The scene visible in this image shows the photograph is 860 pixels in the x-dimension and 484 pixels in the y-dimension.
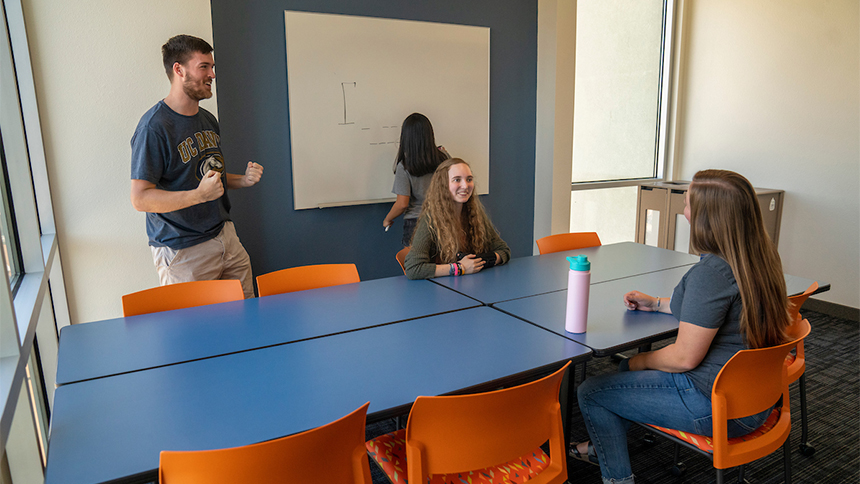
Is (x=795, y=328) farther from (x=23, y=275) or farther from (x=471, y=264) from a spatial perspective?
(x=23, y=275)

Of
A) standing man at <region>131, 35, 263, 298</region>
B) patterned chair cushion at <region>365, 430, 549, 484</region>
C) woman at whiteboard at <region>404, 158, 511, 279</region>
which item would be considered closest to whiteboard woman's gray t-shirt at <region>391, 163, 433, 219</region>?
woman at whiteboard at <region>404, 158, 511, 279</region>

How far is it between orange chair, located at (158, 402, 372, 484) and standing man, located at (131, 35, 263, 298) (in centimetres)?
141

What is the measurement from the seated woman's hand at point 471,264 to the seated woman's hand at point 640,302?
0.71 metres

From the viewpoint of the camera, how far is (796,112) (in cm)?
402

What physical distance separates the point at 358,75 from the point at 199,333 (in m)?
2.25

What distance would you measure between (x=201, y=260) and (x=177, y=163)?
0.46 m

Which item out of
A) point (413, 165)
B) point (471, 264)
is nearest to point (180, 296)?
point (471, 264)

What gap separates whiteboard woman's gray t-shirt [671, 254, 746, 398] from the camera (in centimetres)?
152

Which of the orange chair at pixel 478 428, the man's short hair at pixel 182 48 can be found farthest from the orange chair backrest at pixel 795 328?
the man's short hair at pixel 182 48

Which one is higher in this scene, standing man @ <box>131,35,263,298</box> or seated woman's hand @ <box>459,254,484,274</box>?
standing man @ <box>131,35,263,298</box>

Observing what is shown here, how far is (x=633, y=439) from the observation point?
2393 mm

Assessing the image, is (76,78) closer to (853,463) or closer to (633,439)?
(633,439)

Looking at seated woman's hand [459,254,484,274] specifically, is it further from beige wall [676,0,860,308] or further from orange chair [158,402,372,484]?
beige wall [676,0,860,308]

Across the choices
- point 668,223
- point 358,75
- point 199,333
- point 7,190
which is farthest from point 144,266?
point 668,223
